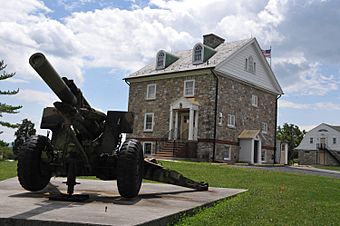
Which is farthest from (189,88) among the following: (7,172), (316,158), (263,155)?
(316,158)

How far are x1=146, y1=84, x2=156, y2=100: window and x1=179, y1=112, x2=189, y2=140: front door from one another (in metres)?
3.08

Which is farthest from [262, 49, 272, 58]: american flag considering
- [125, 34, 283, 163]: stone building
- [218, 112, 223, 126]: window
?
[218, 112, 223, 126]: window

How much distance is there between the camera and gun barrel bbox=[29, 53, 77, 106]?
5621 millimetres

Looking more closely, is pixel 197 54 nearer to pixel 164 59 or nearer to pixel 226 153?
pixel 164 59

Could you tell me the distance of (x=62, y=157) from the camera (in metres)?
6.84

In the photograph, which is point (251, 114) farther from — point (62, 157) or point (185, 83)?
point (62, 157)

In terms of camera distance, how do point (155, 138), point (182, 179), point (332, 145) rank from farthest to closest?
point (332, 145), point (155, 138), point (182, 179)

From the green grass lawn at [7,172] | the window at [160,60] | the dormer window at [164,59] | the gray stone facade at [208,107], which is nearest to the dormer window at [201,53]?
the gray stone facade at [208,107]

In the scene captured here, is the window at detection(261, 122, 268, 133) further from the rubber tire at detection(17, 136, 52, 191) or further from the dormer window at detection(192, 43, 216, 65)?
the rubber tire at detection(17, 136, 52, 191)

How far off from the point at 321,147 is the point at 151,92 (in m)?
41.2

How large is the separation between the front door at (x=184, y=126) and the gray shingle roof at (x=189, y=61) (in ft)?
10.5

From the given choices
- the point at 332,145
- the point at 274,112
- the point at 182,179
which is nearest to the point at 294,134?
the point at 332,145

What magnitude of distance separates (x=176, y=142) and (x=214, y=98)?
387 cm

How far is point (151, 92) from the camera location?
112 ft
